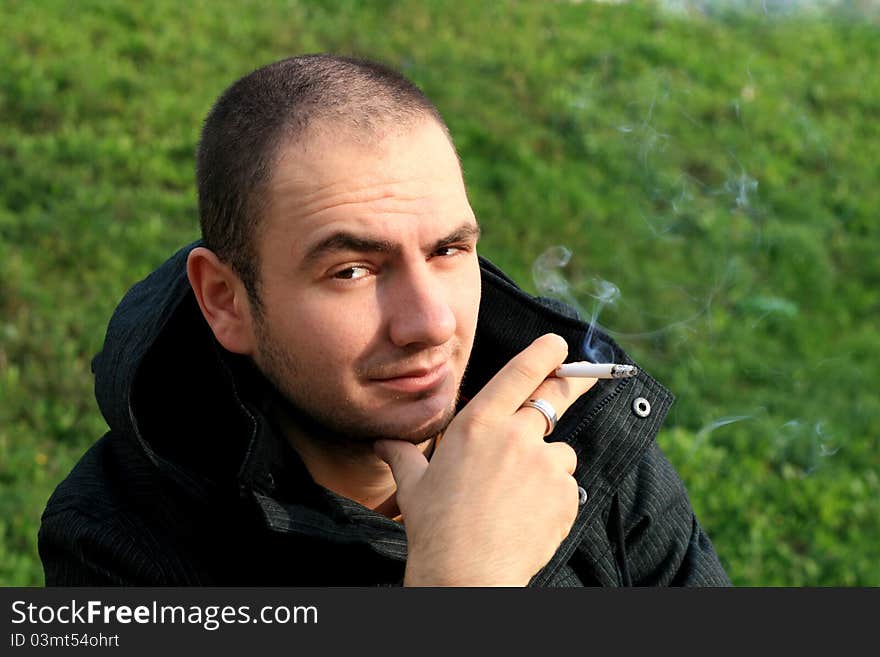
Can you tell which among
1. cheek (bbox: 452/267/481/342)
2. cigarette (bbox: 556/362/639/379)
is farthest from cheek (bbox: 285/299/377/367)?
cigarette (bbox: 556/362/639/379)

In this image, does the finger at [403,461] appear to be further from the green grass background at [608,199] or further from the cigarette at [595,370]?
the green grass background at [608,199]

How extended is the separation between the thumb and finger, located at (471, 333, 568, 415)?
0.64 feet

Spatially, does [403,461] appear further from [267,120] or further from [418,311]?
[267,120]

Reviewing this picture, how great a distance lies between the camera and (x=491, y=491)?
100 inches

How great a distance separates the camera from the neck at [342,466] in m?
3.05

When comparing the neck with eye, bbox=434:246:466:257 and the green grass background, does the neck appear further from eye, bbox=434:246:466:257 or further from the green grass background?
the green grass background

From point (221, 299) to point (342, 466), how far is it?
1.83ft

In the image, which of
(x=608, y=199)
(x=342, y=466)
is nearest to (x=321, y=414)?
(x=342, y=466)

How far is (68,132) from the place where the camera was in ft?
25.2

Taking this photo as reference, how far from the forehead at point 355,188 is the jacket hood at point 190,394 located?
47cm

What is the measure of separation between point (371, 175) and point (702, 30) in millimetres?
8641

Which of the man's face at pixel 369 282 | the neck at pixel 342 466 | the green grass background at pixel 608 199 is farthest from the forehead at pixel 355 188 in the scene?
the green grass background at pixel 608 199

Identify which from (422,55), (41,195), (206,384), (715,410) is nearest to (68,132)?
(41,195)

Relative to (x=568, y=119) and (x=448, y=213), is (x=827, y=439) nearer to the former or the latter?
(x=568, y=119)
